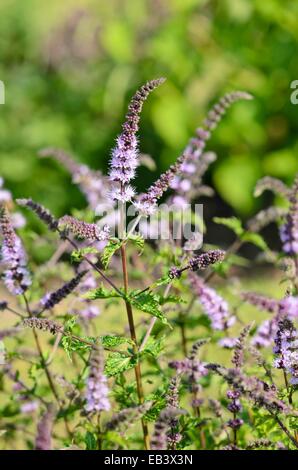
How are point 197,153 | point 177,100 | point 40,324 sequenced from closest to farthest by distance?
point 40,324
point 197,153
point 177,100

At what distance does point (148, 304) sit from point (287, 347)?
0.51m

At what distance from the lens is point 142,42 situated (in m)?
8.16

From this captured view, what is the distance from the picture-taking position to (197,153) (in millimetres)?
3850

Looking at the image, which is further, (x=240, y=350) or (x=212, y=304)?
(x=212, y=304)

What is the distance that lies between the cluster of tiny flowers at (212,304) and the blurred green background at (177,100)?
395 cm

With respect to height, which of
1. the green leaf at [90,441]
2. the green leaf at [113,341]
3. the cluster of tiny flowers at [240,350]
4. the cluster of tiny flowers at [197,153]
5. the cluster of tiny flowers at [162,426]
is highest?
the cluster of tiny flowers at [197,153]

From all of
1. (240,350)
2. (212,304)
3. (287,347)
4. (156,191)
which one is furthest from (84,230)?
(212,304)

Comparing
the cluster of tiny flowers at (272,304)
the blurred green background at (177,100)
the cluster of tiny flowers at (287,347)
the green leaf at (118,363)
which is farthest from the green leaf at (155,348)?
the blurred green background at (177,100)

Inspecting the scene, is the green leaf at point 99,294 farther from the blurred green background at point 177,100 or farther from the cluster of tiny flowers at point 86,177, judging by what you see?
the blurred green background at point 177,100

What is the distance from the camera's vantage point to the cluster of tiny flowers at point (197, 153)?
3.73m

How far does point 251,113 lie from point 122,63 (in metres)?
1.41

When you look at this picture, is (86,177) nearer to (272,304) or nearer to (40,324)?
(272,304)

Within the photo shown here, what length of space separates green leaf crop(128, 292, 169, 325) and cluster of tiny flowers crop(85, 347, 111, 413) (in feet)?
1.32
